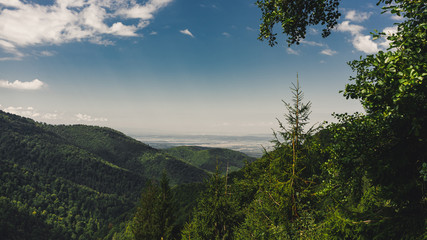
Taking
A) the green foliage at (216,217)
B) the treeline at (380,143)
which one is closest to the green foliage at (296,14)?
the treeline at (380,143)

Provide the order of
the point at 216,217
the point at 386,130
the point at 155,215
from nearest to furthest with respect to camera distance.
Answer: the point at 386,130
the point at 216,217
the point at 155,215

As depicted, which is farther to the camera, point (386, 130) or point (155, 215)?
point (155, 215)

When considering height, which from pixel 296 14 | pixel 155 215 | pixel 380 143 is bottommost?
pixel 155 215

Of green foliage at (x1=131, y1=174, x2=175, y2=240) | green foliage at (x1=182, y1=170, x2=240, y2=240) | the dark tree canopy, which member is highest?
the dark tree canopy

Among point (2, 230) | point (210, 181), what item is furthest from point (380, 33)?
point (2, 230)

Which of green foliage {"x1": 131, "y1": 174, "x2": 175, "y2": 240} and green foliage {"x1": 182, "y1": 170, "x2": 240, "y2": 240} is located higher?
green foliage {"x1": 182, "y1": 170, "x2": 240, "y2": 240}

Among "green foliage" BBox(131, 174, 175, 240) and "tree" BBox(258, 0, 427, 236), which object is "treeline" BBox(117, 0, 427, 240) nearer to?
"tree" BBox(258, 0, 427, 236)

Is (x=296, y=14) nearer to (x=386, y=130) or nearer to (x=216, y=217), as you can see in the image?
(x=386, y=130)

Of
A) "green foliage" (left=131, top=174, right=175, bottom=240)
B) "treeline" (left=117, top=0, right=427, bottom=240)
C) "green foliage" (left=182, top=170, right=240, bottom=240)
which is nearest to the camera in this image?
"treeline" (left=117, top=0, right=427, bottom=240)

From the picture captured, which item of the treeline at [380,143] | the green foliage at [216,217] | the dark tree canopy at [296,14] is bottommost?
the green foliage at [216,217]

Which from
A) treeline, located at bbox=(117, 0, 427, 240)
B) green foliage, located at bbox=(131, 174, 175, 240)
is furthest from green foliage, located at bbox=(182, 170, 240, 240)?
green foliage, located at bbox=(131, 174, 175, 240)

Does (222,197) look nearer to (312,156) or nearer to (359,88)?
(312,156)

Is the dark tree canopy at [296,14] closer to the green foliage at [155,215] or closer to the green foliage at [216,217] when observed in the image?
the green foliage at [216,217]

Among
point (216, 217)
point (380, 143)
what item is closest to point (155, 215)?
point (216, 217)
